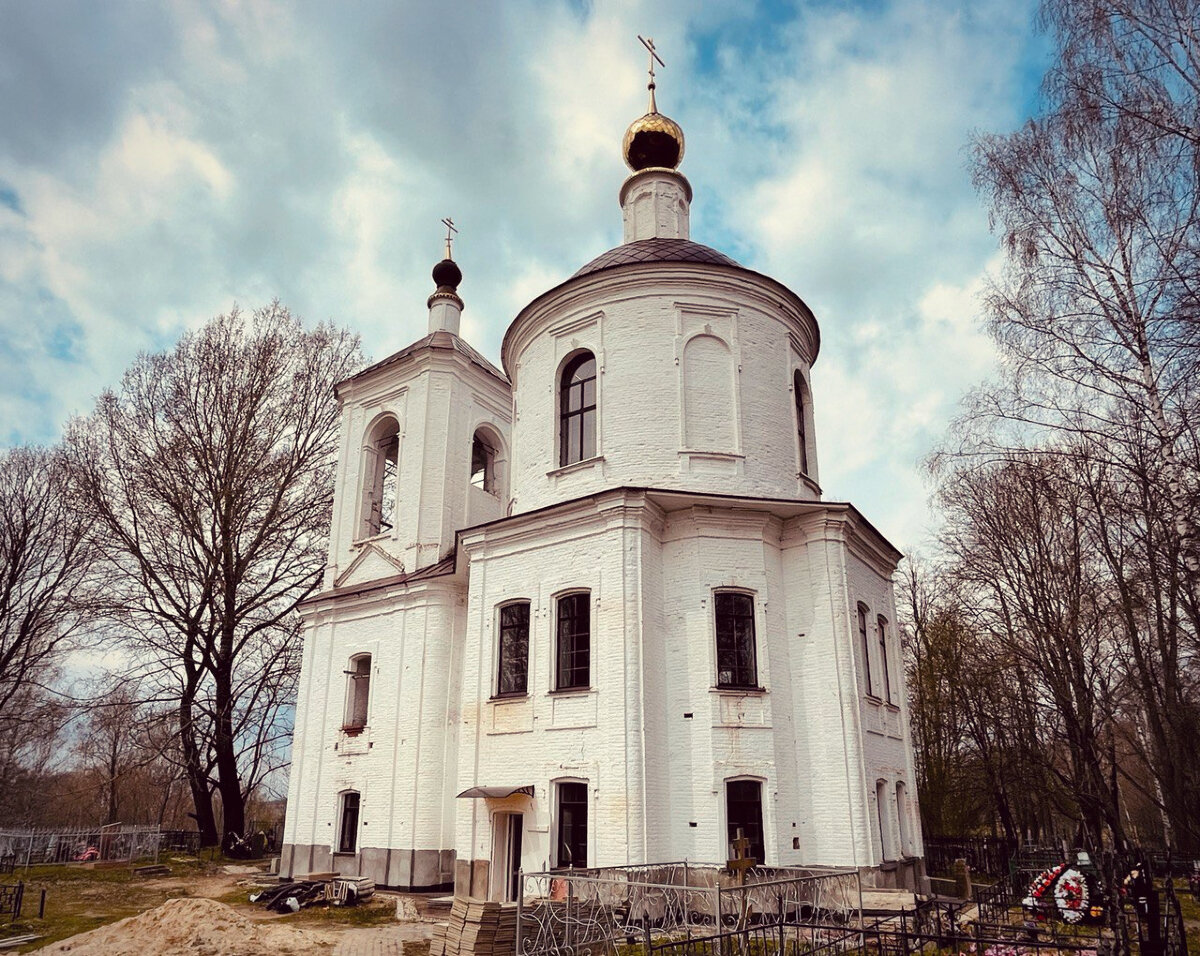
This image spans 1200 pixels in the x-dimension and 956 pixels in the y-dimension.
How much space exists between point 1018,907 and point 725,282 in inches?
457

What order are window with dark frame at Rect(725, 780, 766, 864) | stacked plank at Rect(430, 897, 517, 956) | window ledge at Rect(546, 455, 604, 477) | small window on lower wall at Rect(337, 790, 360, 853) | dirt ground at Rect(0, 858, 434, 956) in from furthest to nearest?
small window on lower wall at Rect(337, 790, 360, 853)
window ledge at Rect(546, 455, 604, 477)
window with dark frame at Rect(725, 780, 766, 864)
dirt ground at Rect(0, 858, 434, 956)
stacked plank at Rect(430, 897, 517, 956)

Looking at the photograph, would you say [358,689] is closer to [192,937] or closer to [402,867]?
[402,867]

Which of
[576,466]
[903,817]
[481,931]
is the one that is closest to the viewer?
[481,931]

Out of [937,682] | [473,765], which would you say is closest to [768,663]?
[473,765]

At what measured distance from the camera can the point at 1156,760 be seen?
16297 mm

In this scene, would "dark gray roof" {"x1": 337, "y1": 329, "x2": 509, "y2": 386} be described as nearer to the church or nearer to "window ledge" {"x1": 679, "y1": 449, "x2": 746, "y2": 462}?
the church

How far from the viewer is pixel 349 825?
17734 mm

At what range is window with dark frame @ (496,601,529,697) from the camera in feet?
48.4

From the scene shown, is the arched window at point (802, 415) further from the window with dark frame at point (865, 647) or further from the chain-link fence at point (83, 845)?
the chain-link fence at point (83, 845)

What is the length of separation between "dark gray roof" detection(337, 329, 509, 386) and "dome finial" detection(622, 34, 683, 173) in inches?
228

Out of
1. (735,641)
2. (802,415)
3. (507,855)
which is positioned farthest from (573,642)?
(802,415)

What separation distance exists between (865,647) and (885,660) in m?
1.15

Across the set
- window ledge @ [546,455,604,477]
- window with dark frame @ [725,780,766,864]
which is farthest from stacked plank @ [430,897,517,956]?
window ledge @ [546,455,604,477]

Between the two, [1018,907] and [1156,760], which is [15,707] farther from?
[1156,760]
